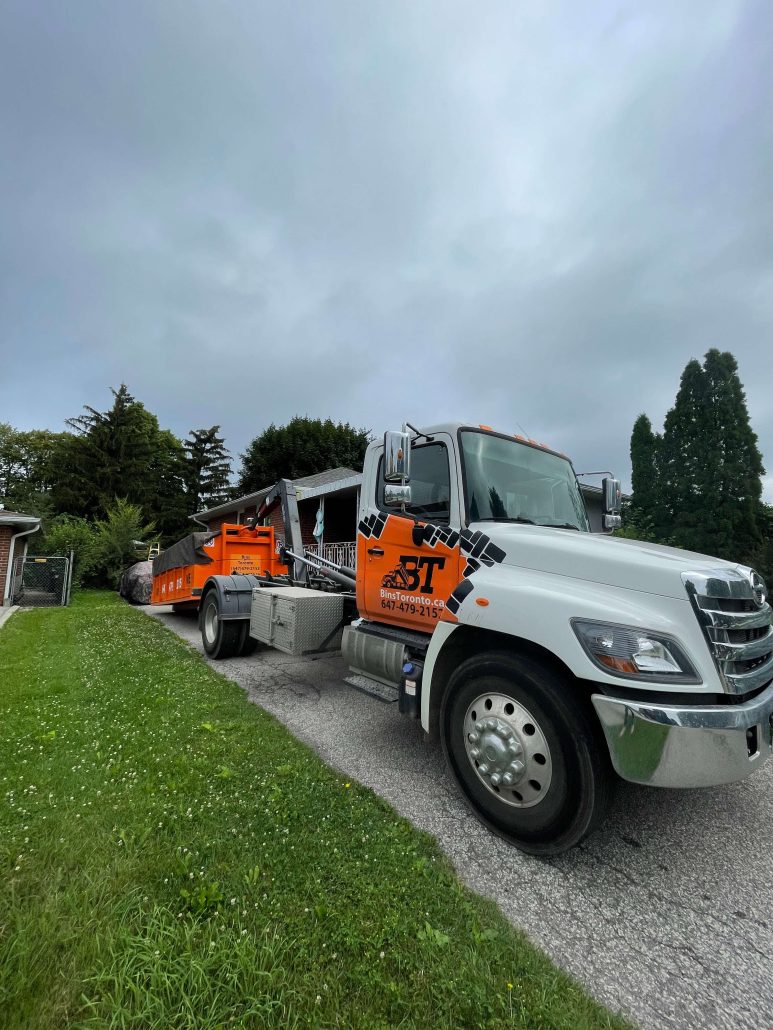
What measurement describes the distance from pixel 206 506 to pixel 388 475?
40114 millimetres

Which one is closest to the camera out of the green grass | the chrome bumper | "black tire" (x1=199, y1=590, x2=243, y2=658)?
the green grass

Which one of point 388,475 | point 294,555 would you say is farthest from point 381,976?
point 294,555

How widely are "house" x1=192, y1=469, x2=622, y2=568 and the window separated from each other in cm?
80

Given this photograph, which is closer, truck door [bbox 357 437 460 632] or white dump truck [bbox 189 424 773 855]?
white dump truck [bbox 189 424 773 855]

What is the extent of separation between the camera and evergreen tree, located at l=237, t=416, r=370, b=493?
31.2 meters

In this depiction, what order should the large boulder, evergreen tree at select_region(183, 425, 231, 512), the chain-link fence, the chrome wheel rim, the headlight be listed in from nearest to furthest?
1. the headlight
2. the chrome wheel rim
3. the large boulder
4. the chain-link fence
5. evergreen tree at select_region(183, 425, 231, 512)

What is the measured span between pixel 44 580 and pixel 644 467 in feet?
89.6

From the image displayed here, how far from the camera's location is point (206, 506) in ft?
132

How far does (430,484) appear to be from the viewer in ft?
12.0

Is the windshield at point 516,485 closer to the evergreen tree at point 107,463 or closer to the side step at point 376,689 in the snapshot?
the side step at point 376,689

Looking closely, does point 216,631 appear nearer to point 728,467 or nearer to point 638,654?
point 638,654

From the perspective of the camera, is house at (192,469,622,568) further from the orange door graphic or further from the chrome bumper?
the chrome bumper

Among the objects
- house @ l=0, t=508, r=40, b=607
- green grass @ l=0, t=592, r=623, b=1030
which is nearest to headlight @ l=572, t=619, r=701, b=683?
green grass @ l=0, t=592, r=623, b=1030

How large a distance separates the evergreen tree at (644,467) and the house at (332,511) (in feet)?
50.6
